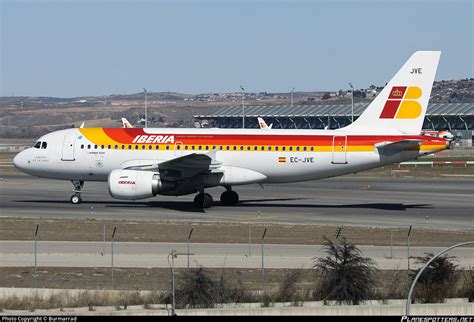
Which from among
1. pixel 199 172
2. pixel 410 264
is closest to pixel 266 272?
pixel 410 264

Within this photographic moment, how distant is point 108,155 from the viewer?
171ft

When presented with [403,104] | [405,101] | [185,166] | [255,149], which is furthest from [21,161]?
[405,101]

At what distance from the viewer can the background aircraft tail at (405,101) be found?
167 ft

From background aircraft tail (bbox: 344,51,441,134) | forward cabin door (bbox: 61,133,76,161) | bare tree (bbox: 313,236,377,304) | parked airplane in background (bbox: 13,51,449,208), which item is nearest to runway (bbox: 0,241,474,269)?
bare tree (bbox: 313,236,377,304)

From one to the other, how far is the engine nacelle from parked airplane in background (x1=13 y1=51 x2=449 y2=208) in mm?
93

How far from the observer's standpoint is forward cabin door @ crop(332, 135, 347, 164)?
50438 millimetres

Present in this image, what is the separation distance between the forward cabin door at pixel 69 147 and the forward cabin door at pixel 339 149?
13.9 m

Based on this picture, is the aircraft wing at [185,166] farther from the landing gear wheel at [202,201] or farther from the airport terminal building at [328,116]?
the airport terminal building at [328,116]

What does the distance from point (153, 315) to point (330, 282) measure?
5.81m

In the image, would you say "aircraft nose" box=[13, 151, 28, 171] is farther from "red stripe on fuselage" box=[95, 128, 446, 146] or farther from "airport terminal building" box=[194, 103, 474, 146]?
"airport terminal building" box=[194, 103, 474, 146]

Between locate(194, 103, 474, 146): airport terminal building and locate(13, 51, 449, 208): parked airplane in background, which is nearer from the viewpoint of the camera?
locate(13, 51, 449, 208): parked airplane in background

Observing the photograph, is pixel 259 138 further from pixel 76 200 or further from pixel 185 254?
pixel 185 254

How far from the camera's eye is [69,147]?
52.7 m

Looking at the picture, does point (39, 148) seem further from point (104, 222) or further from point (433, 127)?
point (433, 127)
